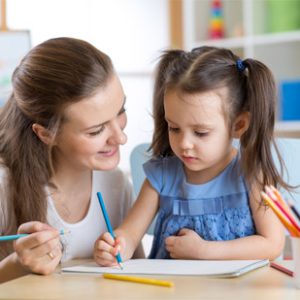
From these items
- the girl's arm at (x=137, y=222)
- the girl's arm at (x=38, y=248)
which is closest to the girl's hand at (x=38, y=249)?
the girl's arm at (x=38, y=248)

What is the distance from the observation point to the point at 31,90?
145cm

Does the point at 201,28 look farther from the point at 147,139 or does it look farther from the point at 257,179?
the point at 257,179

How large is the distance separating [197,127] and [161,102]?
17 cm

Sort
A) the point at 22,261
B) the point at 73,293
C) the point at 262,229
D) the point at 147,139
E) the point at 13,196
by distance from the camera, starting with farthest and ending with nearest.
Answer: the point at 147,139 < the point at 13,196 < the point at 262,229 < the point at 22,261 < the point at 73,293

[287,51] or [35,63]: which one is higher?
[35,63]

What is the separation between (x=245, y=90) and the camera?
4.72 feet

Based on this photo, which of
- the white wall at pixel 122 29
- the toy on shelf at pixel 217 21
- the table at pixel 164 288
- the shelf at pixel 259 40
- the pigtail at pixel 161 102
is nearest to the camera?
the table at pixel 164 288

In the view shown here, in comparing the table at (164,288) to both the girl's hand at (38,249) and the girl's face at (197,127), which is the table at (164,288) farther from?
the girl's face at (197,127)

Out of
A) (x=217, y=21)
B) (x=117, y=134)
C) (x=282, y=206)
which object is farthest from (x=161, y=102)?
(x=217, y=21)

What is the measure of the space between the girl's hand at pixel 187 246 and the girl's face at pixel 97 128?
23 cm

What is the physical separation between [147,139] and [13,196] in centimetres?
235

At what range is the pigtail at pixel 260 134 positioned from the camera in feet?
4.56

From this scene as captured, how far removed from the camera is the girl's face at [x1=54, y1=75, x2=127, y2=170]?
140 centimetres

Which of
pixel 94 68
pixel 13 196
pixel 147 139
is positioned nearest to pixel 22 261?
pixel 13 196
